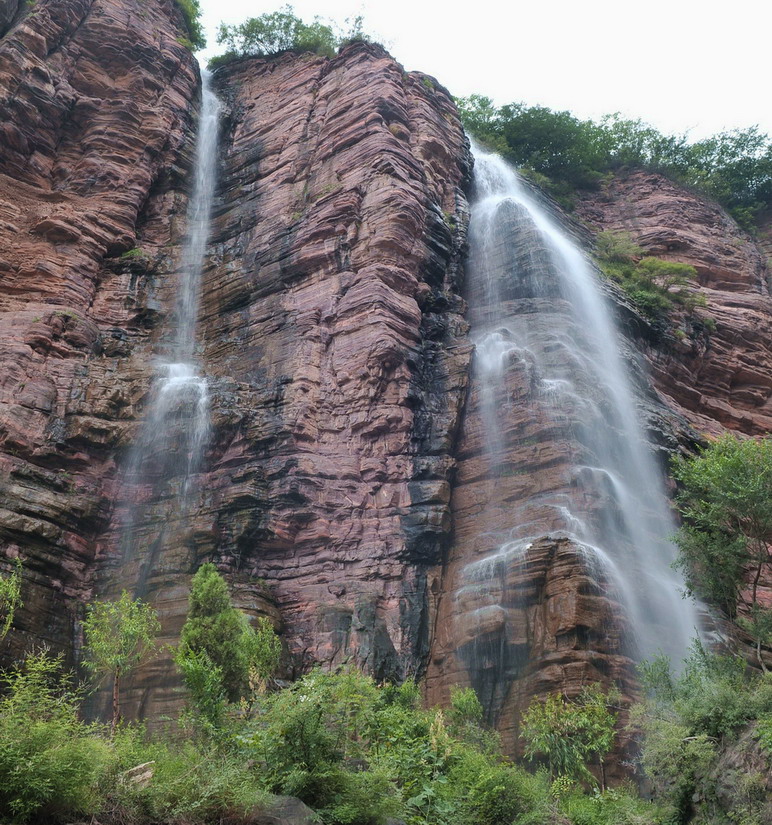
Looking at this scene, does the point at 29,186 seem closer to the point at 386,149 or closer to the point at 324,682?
the point at 386,149

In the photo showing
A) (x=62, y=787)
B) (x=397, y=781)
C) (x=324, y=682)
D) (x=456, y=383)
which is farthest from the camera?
(x=456, y=383)

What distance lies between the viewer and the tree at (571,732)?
16.6 metres

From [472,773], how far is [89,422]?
56.3ft

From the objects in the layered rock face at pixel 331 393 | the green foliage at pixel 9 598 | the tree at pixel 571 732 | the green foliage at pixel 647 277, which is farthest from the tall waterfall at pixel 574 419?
the green foliage at pixel 9 598

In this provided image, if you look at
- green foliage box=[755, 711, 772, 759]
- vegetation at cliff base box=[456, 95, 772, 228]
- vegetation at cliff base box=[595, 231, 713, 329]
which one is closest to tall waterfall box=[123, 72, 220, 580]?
green foliage box=[755, 711, 772, 759]

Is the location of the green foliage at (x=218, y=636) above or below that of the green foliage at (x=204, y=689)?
above

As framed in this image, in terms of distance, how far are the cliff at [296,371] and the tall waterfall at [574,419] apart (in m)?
0.59

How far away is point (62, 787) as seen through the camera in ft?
26.8

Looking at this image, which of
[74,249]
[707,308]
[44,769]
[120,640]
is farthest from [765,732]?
[74,249]

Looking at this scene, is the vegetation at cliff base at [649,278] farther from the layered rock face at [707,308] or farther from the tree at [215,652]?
the tree at [215,652]

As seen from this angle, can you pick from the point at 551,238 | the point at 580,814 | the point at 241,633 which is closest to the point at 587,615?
the point at 580,814

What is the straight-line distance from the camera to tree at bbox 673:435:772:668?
1759cm

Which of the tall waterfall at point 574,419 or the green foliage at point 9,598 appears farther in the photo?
the tall waterfall at point 574,419

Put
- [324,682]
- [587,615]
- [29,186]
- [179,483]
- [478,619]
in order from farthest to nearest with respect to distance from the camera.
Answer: [29,186]
[179,483]
[478,619]
[587,615]
[324,682]
